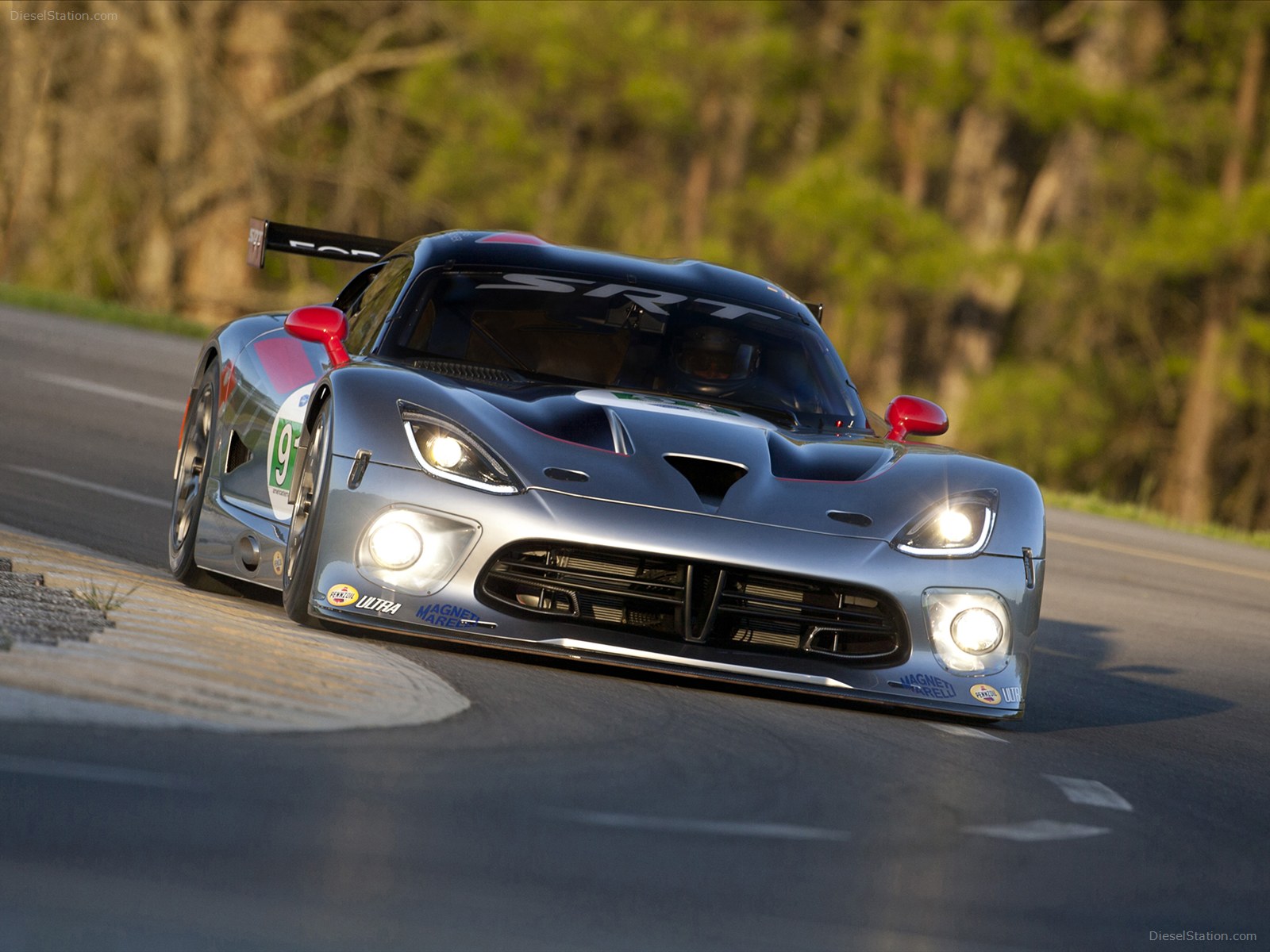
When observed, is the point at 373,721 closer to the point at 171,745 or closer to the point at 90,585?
the point at 171,745

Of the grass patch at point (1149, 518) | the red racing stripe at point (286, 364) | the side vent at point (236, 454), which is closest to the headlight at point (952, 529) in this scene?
the red racing stripe at point (286, 364)

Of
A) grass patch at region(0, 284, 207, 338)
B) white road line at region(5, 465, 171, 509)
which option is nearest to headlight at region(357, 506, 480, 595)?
white road line at region(5, 465, 171, 509)

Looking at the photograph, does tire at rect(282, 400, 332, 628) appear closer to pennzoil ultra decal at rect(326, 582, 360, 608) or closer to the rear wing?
pennzoil ultra decal at rect(326, 582, 360, 608)

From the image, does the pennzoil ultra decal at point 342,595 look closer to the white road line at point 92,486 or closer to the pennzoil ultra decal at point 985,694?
the pennzoil ultra decal at point 985,694

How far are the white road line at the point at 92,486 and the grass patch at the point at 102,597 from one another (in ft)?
11.7

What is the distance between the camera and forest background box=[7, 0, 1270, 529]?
101ft

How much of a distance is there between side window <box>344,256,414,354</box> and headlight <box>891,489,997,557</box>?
1968 millimetres

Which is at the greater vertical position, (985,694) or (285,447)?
(285,447)

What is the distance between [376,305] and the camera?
719cm

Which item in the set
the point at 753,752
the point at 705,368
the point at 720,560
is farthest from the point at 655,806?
the point at 705,368

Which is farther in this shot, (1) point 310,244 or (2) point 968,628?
(1) point 310,244

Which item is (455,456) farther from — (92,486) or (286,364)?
(92,486)

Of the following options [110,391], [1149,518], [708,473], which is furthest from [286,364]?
[1149,518]

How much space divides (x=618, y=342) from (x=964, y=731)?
5.91 ft
